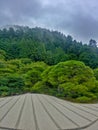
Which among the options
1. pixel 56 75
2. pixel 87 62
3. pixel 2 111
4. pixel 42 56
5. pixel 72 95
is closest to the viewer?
pixel 2 111

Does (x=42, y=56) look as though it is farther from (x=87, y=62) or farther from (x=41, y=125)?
(x=41, y=125)

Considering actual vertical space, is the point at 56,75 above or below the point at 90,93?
above

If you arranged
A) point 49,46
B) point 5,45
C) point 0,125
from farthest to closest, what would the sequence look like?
1. point 49,46
2. point 5,45
3. point 0,125

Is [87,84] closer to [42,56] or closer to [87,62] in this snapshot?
[87,62]

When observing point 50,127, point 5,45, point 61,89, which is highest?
point 5,45

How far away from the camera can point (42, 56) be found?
25.5 metres

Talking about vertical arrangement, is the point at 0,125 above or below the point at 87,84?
below

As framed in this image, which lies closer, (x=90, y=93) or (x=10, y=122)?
(x=10, y=122)

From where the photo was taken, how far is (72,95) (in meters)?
11.2

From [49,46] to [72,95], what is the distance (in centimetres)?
2231

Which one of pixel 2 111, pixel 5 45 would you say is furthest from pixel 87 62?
pixel 2 111

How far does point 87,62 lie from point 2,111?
66.4 ft

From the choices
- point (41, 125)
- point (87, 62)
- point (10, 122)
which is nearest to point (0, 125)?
point (10, 122)

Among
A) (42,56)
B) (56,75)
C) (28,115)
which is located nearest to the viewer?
(28,115)
